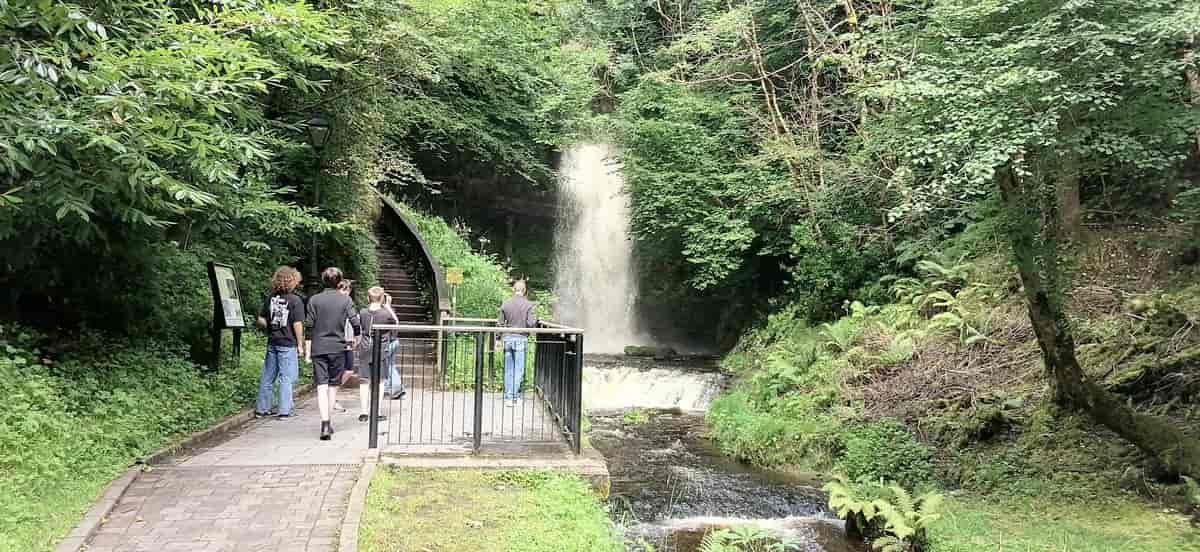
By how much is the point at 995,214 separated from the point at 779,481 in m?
4.78

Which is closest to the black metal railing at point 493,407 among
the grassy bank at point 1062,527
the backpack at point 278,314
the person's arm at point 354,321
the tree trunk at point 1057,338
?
the person's arm at point 354,321

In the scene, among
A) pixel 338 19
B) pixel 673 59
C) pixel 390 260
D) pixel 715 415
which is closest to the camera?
pixel 338 19

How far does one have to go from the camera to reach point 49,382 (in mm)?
6918

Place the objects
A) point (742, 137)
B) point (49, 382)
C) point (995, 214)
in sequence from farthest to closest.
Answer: point (742, 137) < point (995, 214) < point (49, 382)

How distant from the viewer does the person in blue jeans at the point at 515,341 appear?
9508 millimetres

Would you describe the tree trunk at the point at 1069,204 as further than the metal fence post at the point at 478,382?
Yes

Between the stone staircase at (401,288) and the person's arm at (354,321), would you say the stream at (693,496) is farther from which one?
the stone staircase at (401,288)

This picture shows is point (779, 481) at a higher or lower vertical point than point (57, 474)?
lower

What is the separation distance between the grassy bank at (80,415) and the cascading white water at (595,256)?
17.1m

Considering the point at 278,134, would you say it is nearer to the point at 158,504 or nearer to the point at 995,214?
the point at 158,504

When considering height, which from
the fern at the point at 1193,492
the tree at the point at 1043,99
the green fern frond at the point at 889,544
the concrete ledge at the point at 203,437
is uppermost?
the tree at the point at 1043,99

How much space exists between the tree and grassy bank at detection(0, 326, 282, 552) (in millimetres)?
7306

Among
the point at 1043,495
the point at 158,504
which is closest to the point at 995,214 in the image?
the point at 1043,495

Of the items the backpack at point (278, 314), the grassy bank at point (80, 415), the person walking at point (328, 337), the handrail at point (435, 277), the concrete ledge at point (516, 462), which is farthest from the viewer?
the handrail at point (435, 277)
